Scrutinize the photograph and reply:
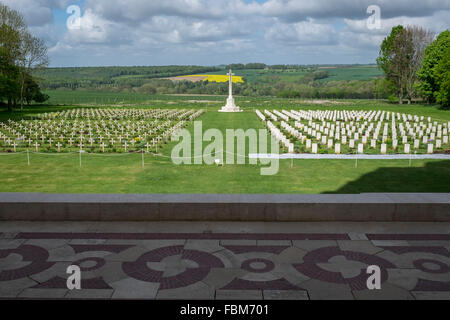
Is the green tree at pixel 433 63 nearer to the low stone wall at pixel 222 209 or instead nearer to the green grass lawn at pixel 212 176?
the green grass lawn at pixel 212 176

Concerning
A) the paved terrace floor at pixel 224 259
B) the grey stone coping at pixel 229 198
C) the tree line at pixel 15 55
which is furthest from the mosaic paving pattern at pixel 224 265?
the tree line at pixel 15 55

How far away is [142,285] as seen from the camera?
456cm

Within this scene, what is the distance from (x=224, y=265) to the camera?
16.6ft

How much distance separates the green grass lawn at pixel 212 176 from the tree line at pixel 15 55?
37.8 metres

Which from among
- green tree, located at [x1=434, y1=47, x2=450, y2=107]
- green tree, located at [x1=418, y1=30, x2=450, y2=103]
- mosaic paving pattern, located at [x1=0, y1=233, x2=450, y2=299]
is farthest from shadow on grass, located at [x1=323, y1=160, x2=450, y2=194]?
green tree, located at [x1=418, y1=30, x2=450, y2=103]

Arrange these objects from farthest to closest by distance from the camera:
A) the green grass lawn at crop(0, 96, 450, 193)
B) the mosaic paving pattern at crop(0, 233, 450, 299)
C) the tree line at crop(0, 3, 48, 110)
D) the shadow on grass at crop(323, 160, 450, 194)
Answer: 1. the tree line at crop(0, 3, 48, 110)
2. the green grass lawn at crop(0, 96, 450, 193)
3. the shadow on grass at crop(323, 160, 450, 194)
4. the mosaic paving pattern at crop(0, 233, 450, 299)

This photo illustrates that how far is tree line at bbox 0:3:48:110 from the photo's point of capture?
5122cm

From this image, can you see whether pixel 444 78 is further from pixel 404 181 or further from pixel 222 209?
pixel 222 209

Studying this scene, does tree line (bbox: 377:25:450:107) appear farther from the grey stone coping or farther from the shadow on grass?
the grey stone coping

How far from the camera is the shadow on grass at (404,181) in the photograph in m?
12.8

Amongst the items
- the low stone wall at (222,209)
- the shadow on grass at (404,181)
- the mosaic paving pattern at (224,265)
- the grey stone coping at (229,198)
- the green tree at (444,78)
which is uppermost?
the green tree at (444,78)

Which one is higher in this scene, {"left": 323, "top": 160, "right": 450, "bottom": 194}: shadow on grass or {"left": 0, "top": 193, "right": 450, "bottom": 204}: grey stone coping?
{"left": 0, "top": 193, "right": 450, "bottom": 204}: grey stone coping
